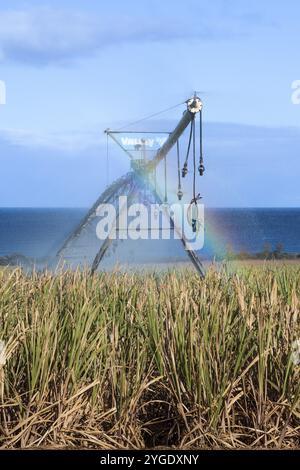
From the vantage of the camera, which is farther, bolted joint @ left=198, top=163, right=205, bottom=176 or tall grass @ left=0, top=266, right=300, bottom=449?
bolted joint @ left=198, top=163, right=205, bottom=176

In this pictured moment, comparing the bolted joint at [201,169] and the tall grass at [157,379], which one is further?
the bolted joint at [201,169]

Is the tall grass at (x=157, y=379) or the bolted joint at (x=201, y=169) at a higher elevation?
the bolted joint at (x=201, y=169)

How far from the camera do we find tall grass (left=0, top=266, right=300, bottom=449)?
5105 millimetres

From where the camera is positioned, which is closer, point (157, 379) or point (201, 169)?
point (157, 379)

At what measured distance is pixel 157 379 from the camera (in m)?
5.14

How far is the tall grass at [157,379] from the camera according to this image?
5105 mm

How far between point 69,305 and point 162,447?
1.27 m

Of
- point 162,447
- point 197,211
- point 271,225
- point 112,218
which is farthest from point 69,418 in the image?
point 271,225

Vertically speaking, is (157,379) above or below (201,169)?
below

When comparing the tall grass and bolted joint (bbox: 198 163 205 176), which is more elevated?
bolted joint (bbox: 198 163 205 176)

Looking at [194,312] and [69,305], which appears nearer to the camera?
[194,312]

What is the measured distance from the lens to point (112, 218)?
1769 cm
